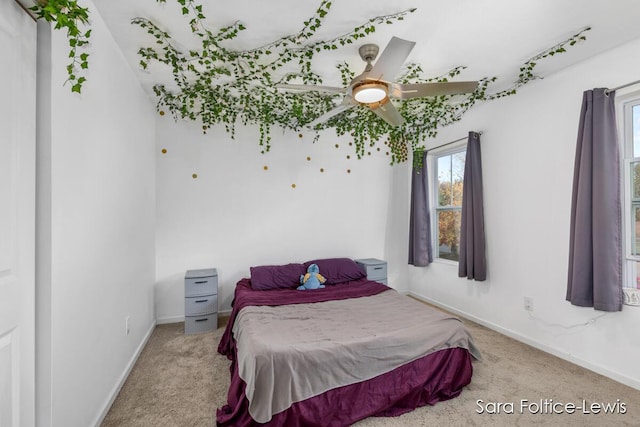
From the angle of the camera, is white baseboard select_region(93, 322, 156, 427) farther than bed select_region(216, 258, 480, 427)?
Yes

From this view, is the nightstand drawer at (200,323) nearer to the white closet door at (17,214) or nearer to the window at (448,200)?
the white closet door at (17,214)

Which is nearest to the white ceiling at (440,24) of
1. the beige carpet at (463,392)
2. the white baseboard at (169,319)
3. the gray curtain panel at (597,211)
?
the gray curtain panel at (597,211)

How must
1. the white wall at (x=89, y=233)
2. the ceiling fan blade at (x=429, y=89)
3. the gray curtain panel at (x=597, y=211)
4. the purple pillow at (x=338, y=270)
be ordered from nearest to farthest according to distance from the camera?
the white wall at (x=89, y=233) < the ceiling fan blade at (x=429, y=89) < the gray curtain panel at (x=597, y=211) < the purple pillow at (x=338, y=270)

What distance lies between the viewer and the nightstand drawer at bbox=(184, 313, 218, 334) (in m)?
3.14

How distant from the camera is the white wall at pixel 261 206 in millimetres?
3488

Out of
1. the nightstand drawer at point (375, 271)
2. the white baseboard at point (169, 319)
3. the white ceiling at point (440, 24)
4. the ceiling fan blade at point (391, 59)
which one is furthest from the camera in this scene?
the nightstand drawer at point (375, 271)

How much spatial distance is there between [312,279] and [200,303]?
124 centimetres

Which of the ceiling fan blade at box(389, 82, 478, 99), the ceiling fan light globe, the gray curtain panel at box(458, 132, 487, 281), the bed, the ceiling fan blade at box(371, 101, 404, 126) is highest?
the ceiling fan blade at box(389, 82, 478, 99)

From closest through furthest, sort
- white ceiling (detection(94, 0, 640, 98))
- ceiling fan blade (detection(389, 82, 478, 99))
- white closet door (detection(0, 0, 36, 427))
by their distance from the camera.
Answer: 1. white closet door (detection(0, 0, 36, 427))
2. white ceiling (detection(94, 0, 640, 98))
3. ceiling fan blade (detection(389, 82, 478, 99))

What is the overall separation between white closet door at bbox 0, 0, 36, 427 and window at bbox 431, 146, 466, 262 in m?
3.90

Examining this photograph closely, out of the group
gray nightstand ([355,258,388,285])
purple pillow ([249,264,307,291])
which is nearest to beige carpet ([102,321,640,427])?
Answer: purple pillow ([249,264,307,291])

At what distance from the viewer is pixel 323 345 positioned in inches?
74.2

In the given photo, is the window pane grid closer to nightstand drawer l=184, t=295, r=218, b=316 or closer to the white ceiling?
the white ceiling

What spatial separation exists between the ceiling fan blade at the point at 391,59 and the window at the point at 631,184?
6.35 feet
